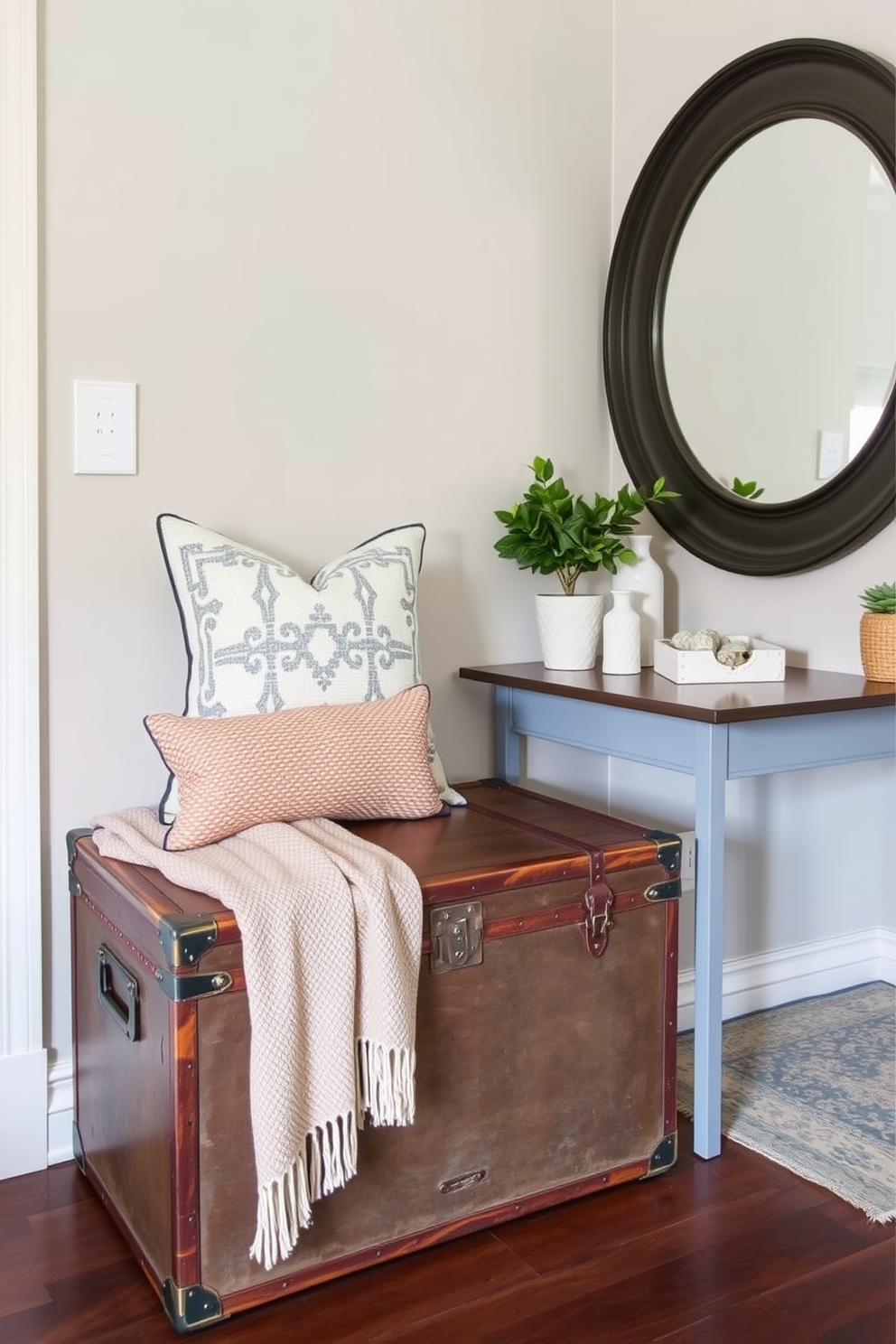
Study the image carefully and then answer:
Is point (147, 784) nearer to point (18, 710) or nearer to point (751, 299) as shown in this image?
point (18, 710)

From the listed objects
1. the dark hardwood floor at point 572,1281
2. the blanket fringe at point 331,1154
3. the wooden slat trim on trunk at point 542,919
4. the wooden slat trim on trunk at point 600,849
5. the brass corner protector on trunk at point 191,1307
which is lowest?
the dark hardwood floor at point 572,1281

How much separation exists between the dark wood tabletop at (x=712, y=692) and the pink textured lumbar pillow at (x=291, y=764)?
0.34 meters

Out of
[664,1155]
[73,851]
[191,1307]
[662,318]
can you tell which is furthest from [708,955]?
[662,318]

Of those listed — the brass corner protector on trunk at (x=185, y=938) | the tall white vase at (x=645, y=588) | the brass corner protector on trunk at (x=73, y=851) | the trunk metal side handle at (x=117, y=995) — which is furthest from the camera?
the tall white vase at (x=645, y=588)

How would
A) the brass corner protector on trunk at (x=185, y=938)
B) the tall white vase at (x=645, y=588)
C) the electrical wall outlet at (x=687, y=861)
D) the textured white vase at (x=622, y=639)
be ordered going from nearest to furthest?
the brass corner protector on trunk at (x=185, y=938)
the electrical wall outlet at (x=687, y=861)
the textured white vase at (x=622, y=639)
the tall white vase at (x=645, y=588)

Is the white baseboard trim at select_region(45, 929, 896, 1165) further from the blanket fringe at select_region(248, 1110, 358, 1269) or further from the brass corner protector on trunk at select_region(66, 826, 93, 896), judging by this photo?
the brass corner protector on trunk at select_region(66, 826, 93, 896)

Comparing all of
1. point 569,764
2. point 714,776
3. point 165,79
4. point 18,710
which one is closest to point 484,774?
point 569,764

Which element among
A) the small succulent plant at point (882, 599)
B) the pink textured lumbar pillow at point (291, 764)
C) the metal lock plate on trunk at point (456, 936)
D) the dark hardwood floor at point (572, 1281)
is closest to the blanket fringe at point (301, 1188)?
the dark hardwood floor at point (572, 1281)

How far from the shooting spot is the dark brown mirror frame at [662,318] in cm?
191

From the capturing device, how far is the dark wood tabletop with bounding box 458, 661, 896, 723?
1702mm

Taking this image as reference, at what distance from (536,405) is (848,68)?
0.76m

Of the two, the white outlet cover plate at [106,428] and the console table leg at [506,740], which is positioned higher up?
the white outlet cover plate at [106,428]

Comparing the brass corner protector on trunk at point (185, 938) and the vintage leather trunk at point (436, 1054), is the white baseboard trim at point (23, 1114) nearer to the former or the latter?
the vintage leather trunk at point (436, 1054)

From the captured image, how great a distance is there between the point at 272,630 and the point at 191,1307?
0.89 metres
